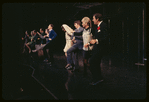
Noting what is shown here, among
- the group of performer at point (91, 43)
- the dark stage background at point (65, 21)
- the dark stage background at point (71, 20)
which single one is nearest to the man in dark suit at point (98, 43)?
the group of performer at point (91, 43)

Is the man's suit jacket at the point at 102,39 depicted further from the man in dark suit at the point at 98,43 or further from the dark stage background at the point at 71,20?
the dark stage background at the point at 71,20

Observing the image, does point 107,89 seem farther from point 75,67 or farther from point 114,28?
point 114,28

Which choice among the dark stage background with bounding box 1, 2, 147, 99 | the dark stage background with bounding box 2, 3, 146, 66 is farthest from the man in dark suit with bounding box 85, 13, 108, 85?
the dark stage background with bounding box 2, 3, 146, 66

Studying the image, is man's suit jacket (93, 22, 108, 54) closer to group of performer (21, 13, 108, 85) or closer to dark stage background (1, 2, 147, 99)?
group of performer (21, 13, 108, 85)

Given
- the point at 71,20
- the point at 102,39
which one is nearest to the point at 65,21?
the point at 71,20

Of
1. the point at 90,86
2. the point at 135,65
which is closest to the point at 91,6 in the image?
the point at 135,65

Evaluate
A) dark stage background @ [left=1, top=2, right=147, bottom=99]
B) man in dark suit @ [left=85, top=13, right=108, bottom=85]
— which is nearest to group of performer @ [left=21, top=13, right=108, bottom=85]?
man in dark suit @ [left=85, top=13, right=108, bottom=85]

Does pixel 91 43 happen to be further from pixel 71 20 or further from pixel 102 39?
pixel 71 20

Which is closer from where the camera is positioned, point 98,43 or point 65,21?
point 98,43

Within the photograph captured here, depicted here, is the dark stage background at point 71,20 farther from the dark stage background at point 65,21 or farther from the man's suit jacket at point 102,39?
the man's suit jacket at point 102,39

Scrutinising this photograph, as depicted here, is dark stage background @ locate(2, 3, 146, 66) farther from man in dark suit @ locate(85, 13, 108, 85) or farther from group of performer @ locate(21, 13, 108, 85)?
man in dark suit @ locate(85, 13, 108, 85)

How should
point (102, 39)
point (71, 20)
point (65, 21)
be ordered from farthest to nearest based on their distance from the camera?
point (65, 21) < point (71, 20) < point (102, 39)

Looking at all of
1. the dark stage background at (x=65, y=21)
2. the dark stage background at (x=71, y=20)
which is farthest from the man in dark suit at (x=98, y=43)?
the dark stage background at (x=71, y=20)

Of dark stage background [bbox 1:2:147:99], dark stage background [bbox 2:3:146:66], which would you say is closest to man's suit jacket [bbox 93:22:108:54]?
dark stage background [bbox 1:2:147:99]
